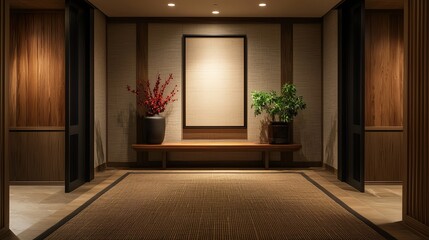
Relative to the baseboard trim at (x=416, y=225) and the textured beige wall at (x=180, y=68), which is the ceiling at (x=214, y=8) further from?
the baseboard trim at (x=416, y=225)

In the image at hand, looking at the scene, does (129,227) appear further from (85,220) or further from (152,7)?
(152,7)

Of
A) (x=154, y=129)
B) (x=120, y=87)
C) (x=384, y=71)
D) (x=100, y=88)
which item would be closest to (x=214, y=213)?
(x=384, y=71)

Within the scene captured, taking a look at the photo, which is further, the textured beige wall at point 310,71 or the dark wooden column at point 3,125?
the textured beige wall at point 310,71

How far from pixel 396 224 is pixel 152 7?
3.72 m

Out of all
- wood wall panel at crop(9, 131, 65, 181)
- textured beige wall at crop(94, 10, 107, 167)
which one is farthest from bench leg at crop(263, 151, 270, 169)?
wood wall panel at crop(9, 131, 65, 181)

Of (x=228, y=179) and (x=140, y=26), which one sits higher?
(x=140, y=26)

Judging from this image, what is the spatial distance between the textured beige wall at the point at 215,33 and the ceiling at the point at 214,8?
22 cm

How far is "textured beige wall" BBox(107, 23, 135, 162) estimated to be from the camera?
22.2 ft

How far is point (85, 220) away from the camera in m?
3.70

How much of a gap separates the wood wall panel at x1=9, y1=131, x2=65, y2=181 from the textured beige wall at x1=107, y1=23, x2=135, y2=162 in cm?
147

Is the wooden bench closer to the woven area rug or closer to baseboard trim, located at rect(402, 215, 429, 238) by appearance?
the woven area rug

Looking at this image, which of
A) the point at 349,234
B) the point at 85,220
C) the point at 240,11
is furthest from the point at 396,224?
the point at 240,11

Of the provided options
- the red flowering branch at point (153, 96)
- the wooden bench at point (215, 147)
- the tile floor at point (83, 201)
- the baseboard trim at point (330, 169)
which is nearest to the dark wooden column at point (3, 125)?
the tile floor at point (83, 201)

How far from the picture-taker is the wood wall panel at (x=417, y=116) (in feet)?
10.7
